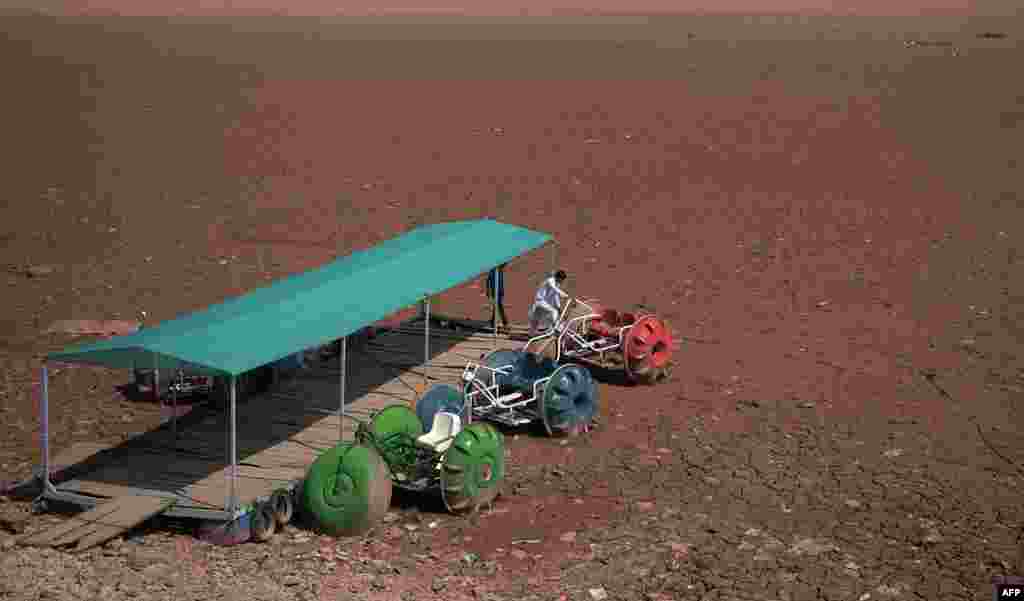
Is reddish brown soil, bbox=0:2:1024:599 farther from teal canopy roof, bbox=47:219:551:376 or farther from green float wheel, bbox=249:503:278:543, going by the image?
teal canopy roof, bbox=47:219:551:376

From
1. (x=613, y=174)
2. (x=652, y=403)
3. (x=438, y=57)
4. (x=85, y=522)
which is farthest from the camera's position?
(x=438, y=57)

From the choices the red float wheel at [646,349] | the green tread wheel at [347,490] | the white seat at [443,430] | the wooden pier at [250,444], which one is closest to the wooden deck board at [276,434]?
the wooden pier at [250,444]

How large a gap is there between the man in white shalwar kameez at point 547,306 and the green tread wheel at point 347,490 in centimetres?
449

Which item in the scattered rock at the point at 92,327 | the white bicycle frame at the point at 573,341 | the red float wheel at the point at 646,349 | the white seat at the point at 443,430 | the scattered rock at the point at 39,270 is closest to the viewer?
the white seat at the point at 443,430

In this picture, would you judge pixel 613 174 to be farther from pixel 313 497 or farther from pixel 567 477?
pixel 313 497

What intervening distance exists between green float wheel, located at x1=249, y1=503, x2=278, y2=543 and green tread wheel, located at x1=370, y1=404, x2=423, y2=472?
4.05 ft

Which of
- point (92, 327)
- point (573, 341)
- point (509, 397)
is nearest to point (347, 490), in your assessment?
point (509, 397)

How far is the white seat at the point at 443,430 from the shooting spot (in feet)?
39.2

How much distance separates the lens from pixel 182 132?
29.9 meters

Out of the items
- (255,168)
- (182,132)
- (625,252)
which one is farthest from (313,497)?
(182,132)

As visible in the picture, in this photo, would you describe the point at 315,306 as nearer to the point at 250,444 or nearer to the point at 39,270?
the point at 250,444

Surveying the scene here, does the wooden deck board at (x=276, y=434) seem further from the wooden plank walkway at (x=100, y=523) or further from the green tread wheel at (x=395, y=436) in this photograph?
Answer: the green tread wheel at (x=395, y=436)

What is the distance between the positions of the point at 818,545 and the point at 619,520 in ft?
5.60

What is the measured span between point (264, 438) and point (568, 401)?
3022 mm
